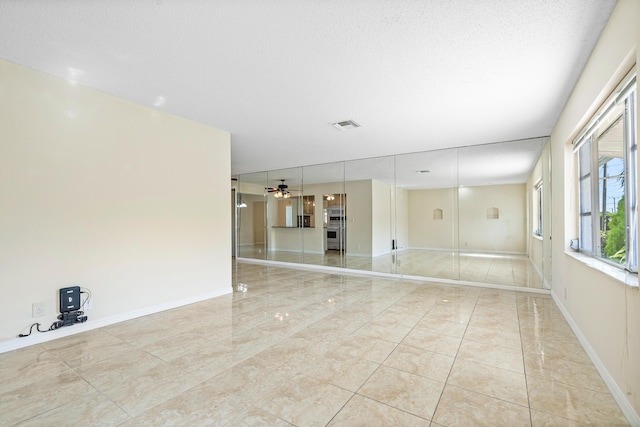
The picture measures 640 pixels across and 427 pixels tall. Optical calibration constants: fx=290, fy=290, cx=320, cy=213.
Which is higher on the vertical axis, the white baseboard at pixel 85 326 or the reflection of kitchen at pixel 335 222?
the reflection of kitchen at pixel 335 222

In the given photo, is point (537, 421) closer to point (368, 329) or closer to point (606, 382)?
point (606, 382)

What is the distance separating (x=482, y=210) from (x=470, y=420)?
5055 millimetres

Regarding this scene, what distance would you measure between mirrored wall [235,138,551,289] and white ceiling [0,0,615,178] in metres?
2.27

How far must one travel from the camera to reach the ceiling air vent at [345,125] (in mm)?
4243

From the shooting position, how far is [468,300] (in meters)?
4.34

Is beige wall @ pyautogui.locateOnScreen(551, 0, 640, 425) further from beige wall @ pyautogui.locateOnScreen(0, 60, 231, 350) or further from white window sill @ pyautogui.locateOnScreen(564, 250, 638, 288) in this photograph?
beige wall @ pyautogui.locateOnScreen(0, 60, 231, 350)

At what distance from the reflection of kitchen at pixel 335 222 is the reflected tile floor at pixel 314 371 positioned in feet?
14.0

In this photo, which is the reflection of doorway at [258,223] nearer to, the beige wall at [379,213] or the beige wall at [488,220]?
the beige wall at [379,213]

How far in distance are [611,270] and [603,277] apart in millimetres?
80

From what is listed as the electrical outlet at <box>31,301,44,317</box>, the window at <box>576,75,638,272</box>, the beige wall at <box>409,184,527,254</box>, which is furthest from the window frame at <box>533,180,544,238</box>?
the electrical outlet at <box>31,301,44,317</box>

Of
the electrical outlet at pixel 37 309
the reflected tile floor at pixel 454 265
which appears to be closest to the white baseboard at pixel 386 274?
the reflected tile floor at pixel 454 265

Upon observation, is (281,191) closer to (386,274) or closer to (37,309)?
(386,274)

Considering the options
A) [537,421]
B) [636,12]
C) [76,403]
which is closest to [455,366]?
[537,421]

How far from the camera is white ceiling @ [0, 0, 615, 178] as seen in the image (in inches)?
78.9
